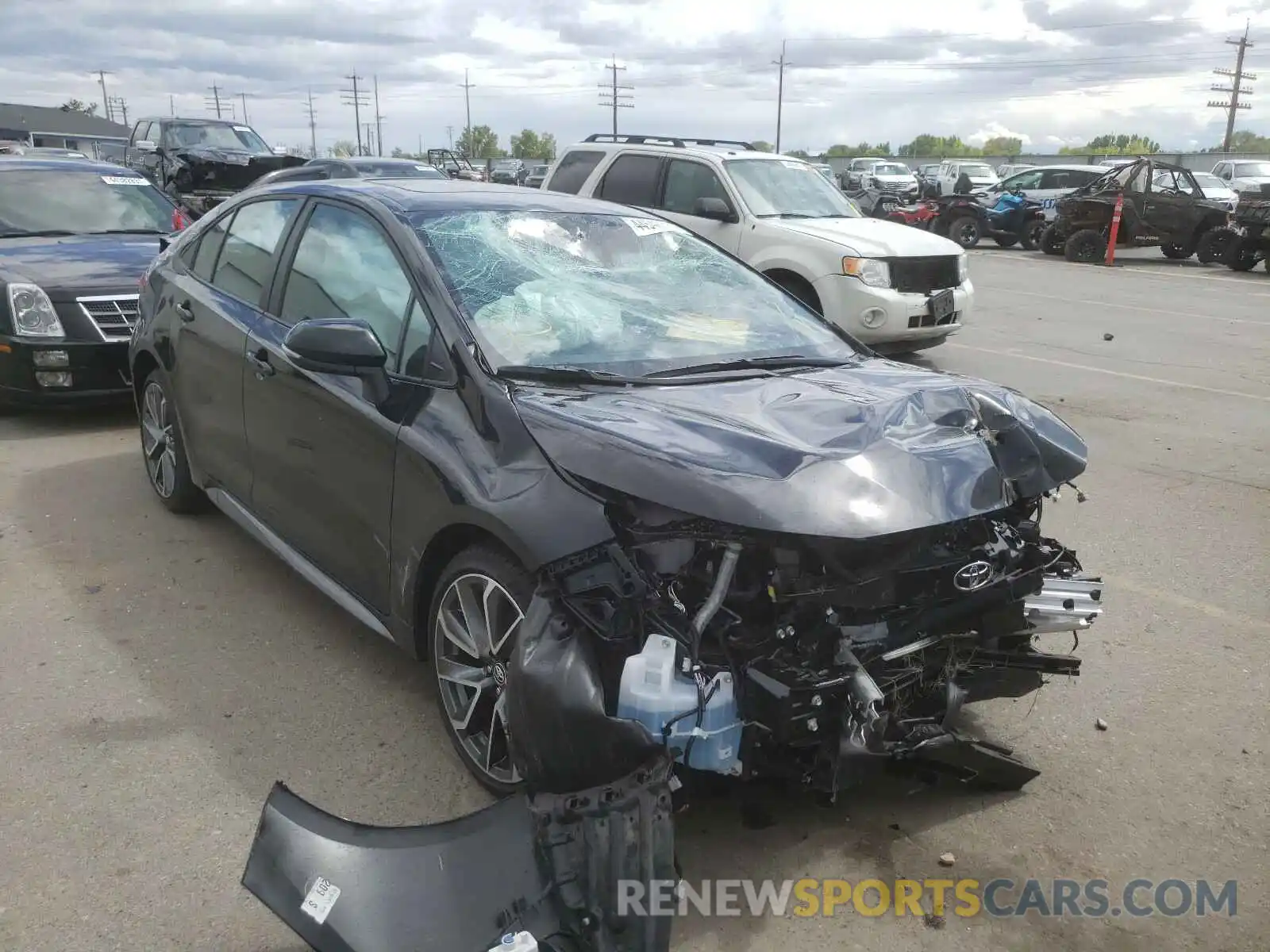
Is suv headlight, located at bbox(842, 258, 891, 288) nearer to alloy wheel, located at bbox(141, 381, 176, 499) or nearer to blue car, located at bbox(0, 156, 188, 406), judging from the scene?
blue car, located at bbox(0, 156, 188, 406)

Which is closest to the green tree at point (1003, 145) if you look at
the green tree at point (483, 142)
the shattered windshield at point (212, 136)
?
the green tree at point (483, 142)

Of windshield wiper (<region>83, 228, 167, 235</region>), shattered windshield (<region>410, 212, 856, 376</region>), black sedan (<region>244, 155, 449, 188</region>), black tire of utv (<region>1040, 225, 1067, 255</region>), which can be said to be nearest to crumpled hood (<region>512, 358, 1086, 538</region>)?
shattered windshield (<region>410, 212, 856, 376</region>)

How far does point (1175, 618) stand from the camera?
450cm

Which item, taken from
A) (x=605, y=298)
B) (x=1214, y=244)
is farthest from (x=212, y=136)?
(x=1214, y=244)

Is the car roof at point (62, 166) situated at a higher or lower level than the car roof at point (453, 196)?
higher

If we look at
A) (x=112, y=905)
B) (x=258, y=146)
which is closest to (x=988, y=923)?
(x=112, y=905)

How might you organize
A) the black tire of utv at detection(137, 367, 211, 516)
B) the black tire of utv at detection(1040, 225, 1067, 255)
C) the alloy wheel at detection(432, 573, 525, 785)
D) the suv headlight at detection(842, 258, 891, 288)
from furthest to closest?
the black tire of utv at detection(1040, 225, 1067, 255)
the suv headlight at detection(842, 258, 891, 288)
the black tire of utv at detection(137, 367, 211, 516)
the alloy wheel at detection(432, 573, 525, 785)

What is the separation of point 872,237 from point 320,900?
8.07m

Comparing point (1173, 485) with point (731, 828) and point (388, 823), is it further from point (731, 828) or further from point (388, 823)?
point (388, 823)

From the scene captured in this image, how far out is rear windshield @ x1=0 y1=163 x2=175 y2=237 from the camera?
8203mm

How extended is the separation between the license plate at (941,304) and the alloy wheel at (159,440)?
20.9ft

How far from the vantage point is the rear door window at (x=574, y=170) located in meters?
10.8

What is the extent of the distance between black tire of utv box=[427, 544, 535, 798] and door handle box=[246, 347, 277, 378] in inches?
51.9

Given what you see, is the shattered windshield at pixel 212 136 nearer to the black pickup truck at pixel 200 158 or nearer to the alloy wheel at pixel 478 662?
the black pickup truck at pixel 200 158
